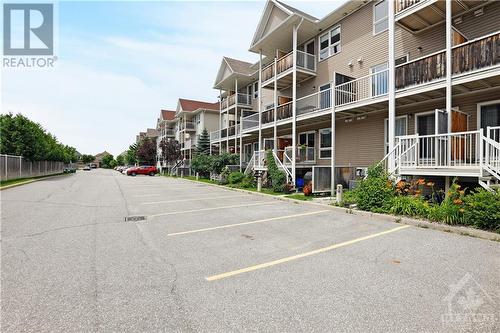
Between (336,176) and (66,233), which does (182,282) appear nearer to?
(66,233)

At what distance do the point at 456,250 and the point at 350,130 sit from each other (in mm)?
10951

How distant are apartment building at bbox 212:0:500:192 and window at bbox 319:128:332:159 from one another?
0.20 feet

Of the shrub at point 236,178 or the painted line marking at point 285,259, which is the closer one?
the painted line marking at point 285,259

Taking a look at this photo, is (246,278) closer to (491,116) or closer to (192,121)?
(491,116)

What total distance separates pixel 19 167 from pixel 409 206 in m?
32.1

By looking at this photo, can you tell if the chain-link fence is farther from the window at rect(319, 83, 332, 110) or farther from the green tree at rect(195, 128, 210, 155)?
the window at rect(319, 83, 332, 110)

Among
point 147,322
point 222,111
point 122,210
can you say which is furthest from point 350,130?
point 222,111

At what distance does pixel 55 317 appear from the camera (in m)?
3.00

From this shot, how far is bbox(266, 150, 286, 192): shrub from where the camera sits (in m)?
15.4

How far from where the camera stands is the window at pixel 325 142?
16797 mm

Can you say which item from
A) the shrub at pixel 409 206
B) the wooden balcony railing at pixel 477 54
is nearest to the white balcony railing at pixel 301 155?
the shrub at pixel 409 206

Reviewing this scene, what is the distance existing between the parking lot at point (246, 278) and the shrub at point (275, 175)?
7.80m

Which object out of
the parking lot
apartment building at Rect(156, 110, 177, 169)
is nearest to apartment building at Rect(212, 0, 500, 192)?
the parking lot

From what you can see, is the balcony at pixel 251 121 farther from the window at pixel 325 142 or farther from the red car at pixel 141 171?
the red car at pixel 141 171
